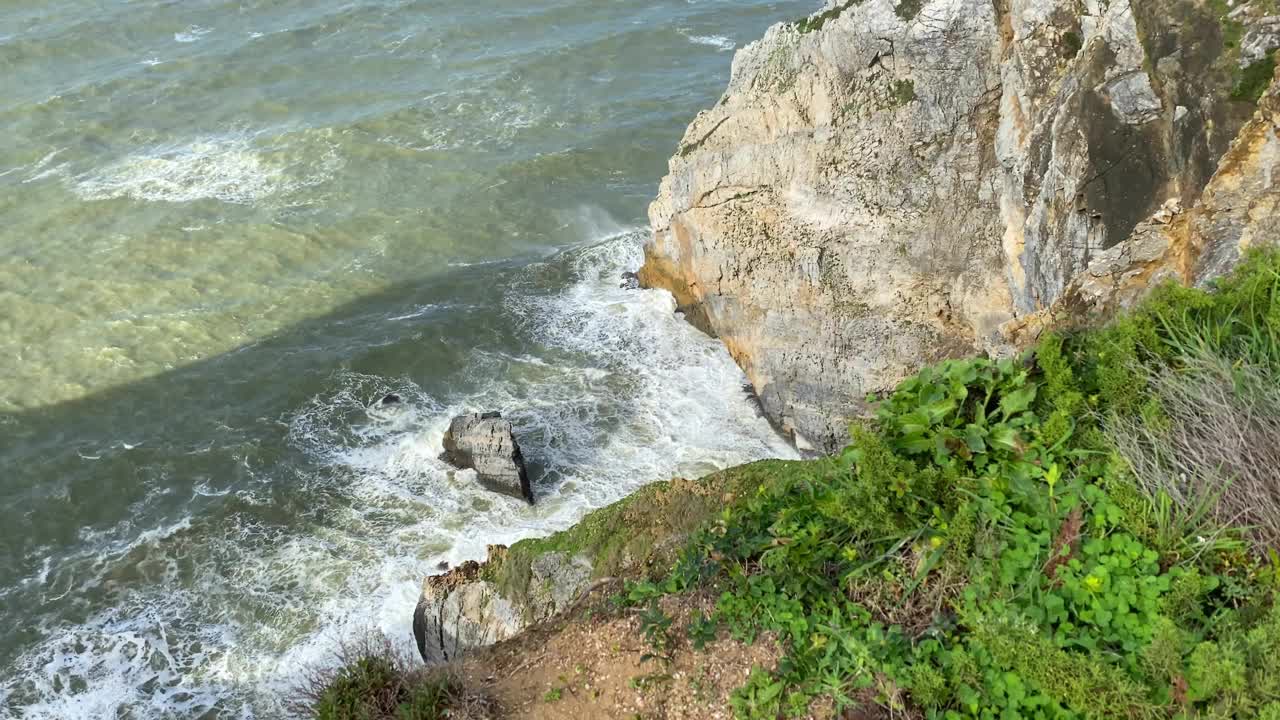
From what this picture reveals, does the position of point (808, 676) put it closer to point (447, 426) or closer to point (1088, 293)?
point (1088, 293)

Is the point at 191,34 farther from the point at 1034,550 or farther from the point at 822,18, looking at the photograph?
the point at 1034,550

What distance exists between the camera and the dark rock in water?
14.9 metres

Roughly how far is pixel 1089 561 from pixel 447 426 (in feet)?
40.9

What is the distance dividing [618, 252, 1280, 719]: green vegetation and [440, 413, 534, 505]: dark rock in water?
7.53 m

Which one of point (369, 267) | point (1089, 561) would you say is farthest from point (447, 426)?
point (1089, 561)

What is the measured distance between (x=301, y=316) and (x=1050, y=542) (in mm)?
17351

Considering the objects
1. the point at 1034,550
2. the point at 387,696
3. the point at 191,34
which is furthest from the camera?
the point at 191,34

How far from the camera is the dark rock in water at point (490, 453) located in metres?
14.9

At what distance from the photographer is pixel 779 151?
50.8ft

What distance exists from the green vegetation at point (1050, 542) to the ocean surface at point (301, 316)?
23.1 ft

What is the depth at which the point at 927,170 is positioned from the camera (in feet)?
45.9

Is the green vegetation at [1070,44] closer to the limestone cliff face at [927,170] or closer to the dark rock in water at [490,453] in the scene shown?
the limestone cliff face at [927,170]

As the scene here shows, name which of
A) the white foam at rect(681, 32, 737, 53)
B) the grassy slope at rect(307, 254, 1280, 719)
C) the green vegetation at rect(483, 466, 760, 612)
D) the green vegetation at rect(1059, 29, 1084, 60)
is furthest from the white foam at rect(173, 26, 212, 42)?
the grassy slope at rect(307, 254, 1280, 719)

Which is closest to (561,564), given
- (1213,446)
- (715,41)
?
(1213,446)
